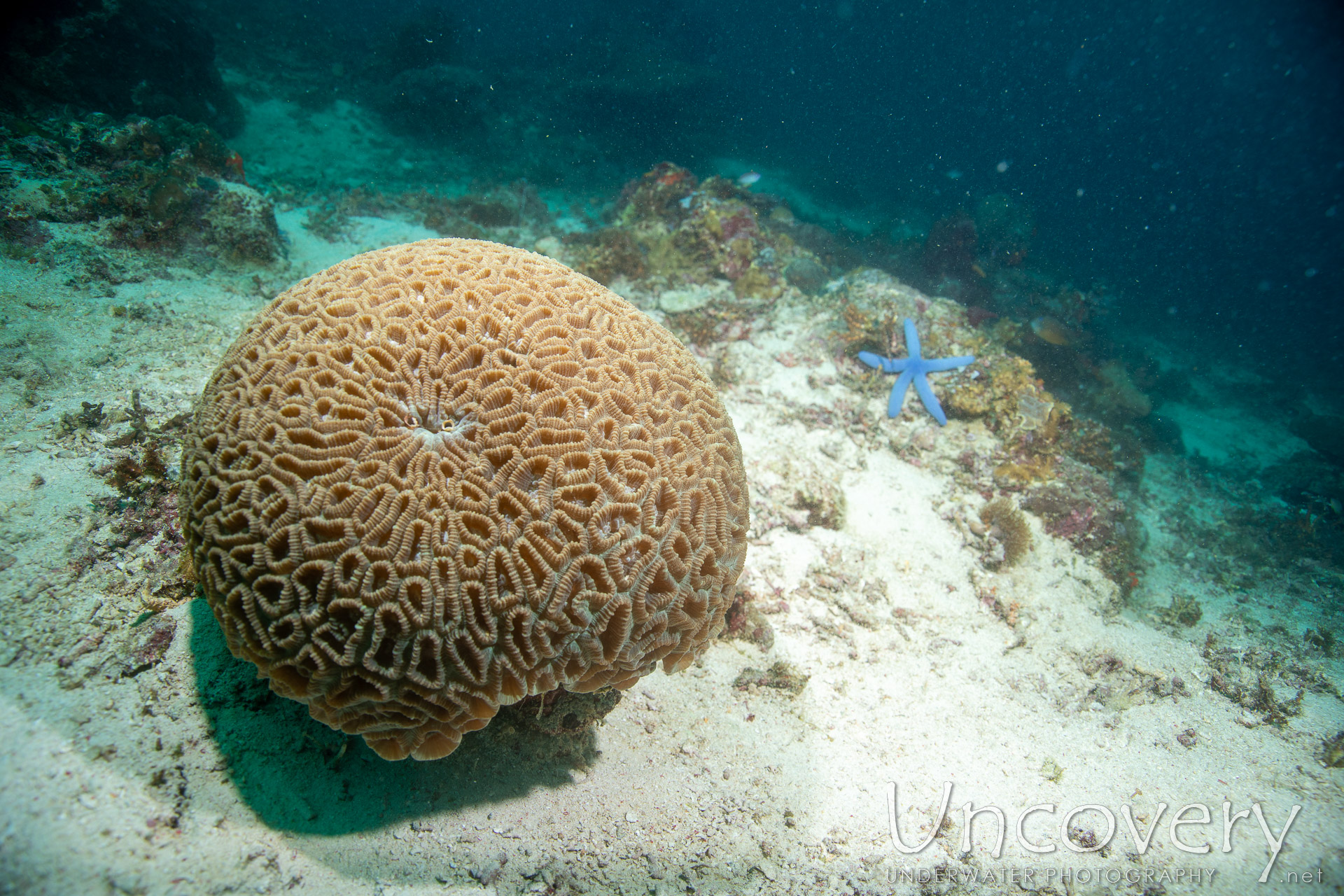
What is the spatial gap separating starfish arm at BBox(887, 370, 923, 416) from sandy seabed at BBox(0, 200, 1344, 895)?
220cm

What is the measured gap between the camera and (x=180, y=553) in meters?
3.73

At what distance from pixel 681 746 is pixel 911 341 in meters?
7.26

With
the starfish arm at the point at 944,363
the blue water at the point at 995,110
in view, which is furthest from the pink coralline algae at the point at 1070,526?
the blue water at the point at 995,110

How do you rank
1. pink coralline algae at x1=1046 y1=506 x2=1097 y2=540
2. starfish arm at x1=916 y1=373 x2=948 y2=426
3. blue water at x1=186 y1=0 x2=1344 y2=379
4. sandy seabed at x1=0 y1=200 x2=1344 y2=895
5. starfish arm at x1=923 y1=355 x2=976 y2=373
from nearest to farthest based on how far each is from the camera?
sandy seabed at x1=0 y1=200 x2=1344 y2=895 < pink coralline algae at x1=1046 y1=506 x2=1097 y2=540 < starfish arm at x1=916 y1=373 x2=948 y2=426 < starfish arm at x1=923 y1=355 x2=976 y2=373 < blue water at x1=186 y1=0 x2=1344 y2=379

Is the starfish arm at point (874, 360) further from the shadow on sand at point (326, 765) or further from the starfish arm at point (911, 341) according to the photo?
A: the shadow on sand at point (326, 765)

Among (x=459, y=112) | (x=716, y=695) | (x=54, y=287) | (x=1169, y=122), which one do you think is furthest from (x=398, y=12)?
(x=1169, y=122)

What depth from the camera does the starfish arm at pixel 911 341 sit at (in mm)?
8305

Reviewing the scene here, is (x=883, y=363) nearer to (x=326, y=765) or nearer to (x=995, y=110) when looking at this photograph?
(x=326, y=765)

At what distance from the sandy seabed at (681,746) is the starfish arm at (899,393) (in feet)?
7.23

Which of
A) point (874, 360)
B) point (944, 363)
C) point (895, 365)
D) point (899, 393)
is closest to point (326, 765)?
point (899, 393)

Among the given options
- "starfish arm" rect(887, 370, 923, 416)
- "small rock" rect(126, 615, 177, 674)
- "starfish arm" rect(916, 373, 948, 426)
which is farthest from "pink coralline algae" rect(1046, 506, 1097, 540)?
"small rock" rect(126, 615, 177, 674)

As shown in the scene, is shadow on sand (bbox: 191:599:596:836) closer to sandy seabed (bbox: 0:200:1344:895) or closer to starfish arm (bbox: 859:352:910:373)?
sandy seabed (bbox: 0:200:1344:895)

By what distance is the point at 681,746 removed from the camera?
3.93 meters

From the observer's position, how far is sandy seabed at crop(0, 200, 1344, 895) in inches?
114
